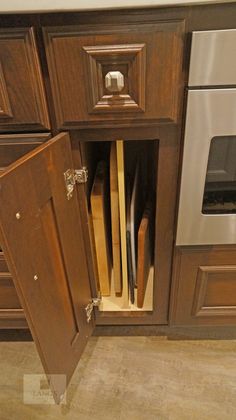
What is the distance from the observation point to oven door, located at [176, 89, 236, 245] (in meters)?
0.60

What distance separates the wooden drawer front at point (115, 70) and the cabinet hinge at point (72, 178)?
123mm

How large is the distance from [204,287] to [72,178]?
58 centimetres

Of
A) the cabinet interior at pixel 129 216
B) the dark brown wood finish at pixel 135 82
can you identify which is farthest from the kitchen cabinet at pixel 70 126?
the cabinet interior at pixel 129 216

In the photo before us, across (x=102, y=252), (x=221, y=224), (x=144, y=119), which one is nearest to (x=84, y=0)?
(x=144, y=119)

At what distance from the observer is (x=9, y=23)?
54cm

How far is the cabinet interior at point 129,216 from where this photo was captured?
88 cm

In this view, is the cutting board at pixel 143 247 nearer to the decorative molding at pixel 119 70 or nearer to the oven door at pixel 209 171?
the oven door at pixel 209 171

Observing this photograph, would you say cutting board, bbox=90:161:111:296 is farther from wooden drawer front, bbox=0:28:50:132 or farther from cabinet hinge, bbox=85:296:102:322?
wooden drawer front, bbox=0:28:50:132

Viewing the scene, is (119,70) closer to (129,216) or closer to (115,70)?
(115,70)

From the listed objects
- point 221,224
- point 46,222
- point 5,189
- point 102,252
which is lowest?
point 102,252

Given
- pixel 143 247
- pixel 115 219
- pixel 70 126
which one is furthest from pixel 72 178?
pixel 143 247

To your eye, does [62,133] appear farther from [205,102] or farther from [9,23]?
[205,102]

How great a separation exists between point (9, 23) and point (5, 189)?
1.19 ft

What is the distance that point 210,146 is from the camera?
66cm
